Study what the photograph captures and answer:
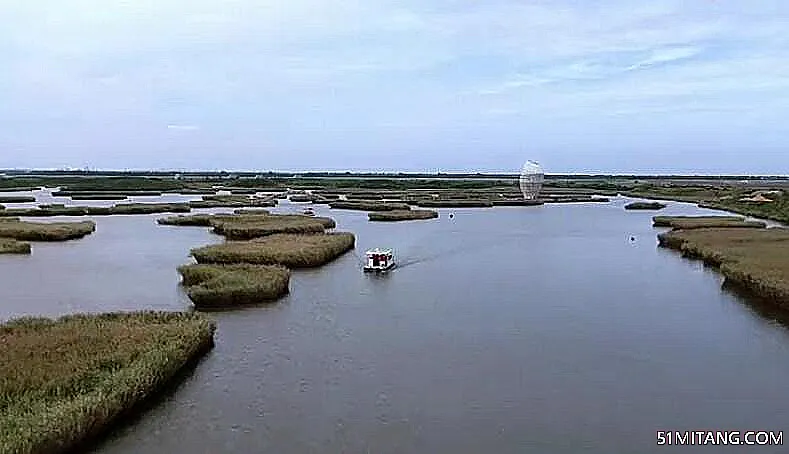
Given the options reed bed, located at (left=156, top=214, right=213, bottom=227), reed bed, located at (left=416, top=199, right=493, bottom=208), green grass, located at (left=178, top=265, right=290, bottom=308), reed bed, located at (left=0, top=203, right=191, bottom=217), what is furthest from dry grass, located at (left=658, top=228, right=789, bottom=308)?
reed bed, located at (left=0, top=203, right=191, bottom=217)

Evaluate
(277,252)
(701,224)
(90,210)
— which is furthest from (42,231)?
(701,224)

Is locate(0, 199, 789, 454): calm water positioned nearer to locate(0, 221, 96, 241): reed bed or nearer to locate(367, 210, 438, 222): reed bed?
locate(0, 221, 96, 241): reed bed

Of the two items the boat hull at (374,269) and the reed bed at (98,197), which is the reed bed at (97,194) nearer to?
the reed bed at (98,197)

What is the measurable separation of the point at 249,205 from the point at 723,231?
29.6 meters

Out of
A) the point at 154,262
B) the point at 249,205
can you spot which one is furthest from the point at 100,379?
the point at 249,205

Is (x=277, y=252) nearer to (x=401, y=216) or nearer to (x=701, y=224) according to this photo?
(x=401, y=216)

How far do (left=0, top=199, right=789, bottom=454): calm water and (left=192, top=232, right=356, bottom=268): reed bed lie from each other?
0.92 m

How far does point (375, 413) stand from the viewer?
389 inches

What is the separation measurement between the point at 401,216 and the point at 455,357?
2911cm

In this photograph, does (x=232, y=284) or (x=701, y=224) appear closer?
(x=232, y=284)

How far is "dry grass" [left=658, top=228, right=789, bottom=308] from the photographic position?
17.4m

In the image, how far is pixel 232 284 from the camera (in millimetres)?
A: 17344

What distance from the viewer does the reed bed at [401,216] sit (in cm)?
4075

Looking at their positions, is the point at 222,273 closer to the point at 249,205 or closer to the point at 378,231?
the point at 378,231
